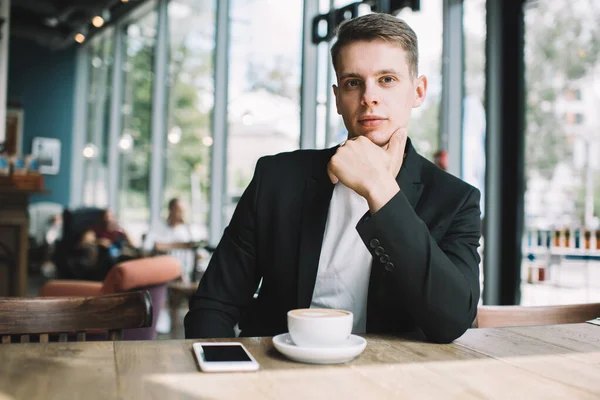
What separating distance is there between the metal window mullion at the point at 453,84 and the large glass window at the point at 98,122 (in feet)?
27.3

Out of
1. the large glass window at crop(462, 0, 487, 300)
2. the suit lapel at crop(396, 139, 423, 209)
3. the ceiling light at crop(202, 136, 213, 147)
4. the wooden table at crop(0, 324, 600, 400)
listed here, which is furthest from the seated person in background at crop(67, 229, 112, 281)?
the wooden table at crop(0, 324, 600, 400)

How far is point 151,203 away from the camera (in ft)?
31.8

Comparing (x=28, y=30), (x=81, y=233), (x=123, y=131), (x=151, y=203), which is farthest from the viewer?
(x=28, y=30)

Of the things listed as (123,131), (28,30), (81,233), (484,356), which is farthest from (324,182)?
(28,30)

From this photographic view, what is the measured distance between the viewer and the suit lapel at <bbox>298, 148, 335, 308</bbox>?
1.37m

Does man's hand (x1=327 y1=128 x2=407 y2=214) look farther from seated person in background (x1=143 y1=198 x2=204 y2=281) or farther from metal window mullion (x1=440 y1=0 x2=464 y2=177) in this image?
seated person in background (x1=143 y1=198 x2=204 y2=281)

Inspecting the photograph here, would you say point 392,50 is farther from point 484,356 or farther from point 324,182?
point 484,356

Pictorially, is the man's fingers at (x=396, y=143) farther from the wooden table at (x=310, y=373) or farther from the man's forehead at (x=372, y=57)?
the wooden table at (x=310, y=373)

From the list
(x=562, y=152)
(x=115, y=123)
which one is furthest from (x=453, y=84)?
(x=115, y=123)

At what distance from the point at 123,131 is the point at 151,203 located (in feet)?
6.40

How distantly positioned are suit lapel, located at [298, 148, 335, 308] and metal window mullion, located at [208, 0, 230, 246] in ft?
20.5

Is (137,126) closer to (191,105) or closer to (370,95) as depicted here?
(191,105)

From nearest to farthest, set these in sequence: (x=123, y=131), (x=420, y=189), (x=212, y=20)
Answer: (x=420, y=189) → (x=212, y=20) → (x=123, y=131)

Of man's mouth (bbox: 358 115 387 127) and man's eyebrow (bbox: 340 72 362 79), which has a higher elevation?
man's eyebrow (bbox: 340 72 362 79)
